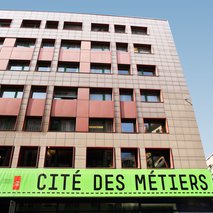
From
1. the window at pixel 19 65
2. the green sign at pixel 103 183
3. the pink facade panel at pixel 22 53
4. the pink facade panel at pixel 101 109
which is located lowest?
the green sign at pixel 103 183

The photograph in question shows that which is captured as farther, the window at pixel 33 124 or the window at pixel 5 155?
the window at pixel 33 124

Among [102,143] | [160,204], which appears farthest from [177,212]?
[102,143]

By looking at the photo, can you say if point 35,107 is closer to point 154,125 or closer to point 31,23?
point 154,125

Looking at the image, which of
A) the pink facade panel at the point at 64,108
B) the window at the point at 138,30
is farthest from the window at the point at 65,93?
the window at the point at 138,30

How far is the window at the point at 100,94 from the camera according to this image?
1907cm

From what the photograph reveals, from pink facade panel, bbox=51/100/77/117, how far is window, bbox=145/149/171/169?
7.31m

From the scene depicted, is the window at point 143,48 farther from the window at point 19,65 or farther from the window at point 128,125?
the window at point 19,65

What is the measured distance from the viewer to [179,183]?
1413cm

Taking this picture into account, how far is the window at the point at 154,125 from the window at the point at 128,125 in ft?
3.63

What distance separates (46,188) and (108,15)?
2216cm

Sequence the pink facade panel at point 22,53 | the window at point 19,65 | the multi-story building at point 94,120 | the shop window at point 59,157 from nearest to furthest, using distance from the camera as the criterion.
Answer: the multi-story building at point 94,120
the shop window at point 59,157
the window at point 19,65
the pink facade panel at point 22,53

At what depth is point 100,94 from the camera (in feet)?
63.7

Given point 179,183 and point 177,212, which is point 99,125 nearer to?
point 179,183

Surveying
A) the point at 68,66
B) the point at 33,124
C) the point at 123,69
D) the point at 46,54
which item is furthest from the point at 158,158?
the point at 46,54
